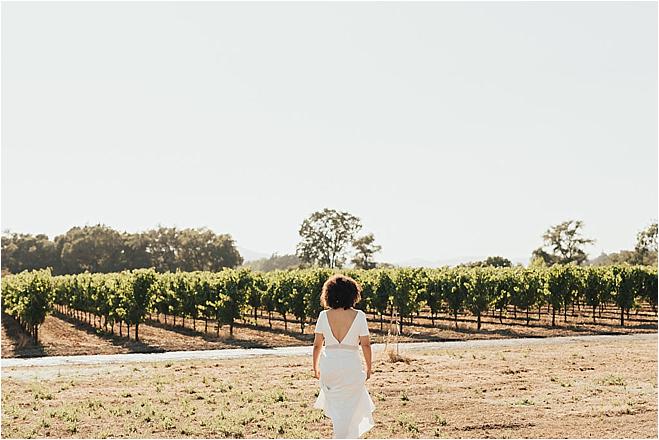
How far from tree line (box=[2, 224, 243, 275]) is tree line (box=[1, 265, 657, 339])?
44.9 metres

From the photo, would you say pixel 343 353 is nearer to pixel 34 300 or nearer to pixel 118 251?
pixel 34 300

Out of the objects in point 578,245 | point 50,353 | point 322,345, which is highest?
point 578,245

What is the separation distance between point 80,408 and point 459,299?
807 inches

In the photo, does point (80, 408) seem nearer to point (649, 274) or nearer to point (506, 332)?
point (506, 332)

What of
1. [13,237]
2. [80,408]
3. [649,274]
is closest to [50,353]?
[80,408]

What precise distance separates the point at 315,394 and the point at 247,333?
14.6 m

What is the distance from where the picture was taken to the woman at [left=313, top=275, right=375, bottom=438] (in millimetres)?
6910

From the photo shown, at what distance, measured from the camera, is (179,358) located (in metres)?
20.7

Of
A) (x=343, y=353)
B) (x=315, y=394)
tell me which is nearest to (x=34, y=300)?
(x=315, y=394)

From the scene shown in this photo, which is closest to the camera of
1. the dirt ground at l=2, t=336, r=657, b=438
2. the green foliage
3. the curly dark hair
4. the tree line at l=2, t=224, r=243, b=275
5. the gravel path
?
the curly dark hair

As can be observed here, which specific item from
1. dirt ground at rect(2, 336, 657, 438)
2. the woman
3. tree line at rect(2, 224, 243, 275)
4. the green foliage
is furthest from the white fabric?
tree line at rect(2, 224, 243, 275)

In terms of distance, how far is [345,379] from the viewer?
692cm

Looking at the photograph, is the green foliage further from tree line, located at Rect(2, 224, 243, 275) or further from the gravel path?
tree line, located at Rect(2, 224, 243, 275)

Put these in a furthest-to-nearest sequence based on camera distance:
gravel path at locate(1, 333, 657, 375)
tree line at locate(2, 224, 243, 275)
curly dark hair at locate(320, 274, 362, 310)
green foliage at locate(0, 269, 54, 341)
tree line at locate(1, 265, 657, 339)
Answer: tree line at locate(2, 224, 243, 275) → tree line at locate(1, 265, 657, 339) → green foliage at locate(0, 269, 54, 341) → gravel path at locate(1, 333, 657, 375) → curly dark hair at locate(320, 274, 362, 310)
